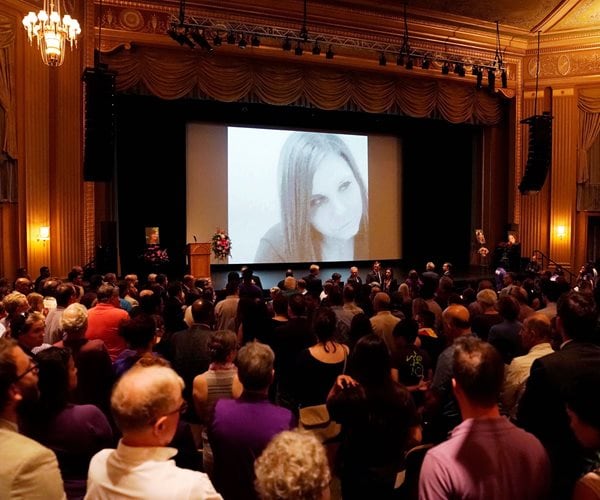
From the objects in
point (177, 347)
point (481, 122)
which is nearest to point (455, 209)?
point (481, 122)

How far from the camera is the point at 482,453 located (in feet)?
5.53

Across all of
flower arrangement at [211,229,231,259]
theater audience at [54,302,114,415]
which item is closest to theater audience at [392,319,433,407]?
theater audience at [54,302,114,415]

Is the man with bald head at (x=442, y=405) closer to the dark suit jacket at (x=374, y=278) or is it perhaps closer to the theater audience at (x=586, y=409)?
the theater audience at (x=586, y=409)

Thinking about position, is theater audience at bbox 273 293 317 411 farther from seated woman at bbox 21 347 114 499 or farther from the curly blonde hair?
the curly blonde hair

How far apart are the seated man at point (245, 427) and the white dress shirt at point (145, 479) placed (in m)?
0.64

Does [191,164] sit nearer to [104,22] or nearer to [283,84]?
[283,84]

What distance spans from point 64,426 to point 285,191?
1155 cm

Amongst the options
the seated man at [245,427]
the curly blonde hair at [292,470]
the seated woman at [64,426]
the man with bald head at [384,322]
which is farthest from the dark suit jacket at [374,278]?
the curly blonde hair at [292,470]

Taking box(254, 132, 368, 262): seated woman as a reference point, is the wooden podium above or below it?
below

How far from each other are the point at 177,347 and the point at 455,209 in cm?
1310

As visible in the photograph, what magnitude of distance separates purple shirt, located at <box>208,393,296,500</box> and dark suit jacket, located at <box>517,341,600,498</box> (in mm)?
1000

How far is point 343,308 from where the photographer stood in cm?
503

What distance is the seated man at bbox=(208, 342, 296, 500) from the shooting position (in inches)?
86.0

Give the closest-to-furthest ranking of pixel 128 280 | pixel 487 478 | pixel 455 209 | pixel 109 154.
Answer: pixel 487 478, pixel 128 280, pixel 109 154, pixel 455 209
